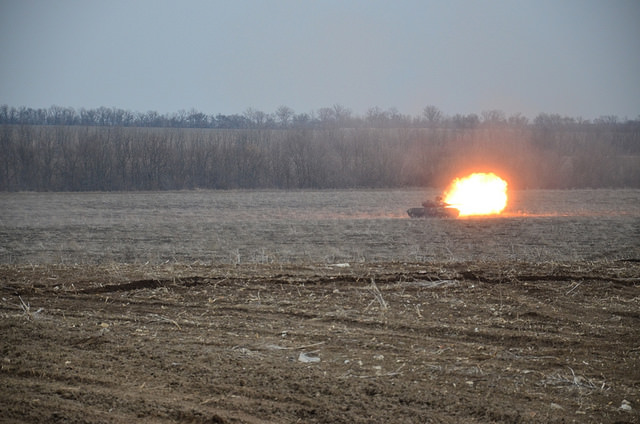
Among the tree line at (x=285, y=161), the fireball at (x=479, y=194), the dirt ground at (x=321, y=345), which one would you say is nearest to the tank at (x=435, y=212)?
the fireball at (x=479, y=194)

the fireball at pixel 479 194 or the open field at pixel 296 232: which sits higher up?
the fireball at pixel 479 194

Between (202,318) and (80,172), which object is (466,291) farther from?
(80,172)

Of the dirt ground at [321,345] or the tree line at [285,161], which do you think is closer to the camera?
the dirt ground at [321,345]

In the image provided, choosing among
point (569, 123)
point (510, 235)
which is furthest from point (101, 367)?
point (569, 123)

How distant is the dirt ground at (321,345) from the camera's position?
14.7 ft

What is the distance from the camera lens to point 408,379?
197 inches

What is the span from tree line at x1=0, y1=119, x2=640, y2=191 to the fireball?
19.4 metres

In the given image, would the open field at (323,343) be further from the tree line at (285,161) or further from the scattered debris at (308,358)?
the tree line at (285,161)

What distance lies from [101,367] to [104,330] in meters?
1.03

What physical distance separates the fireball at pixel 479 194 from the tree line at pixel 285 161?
19.4m

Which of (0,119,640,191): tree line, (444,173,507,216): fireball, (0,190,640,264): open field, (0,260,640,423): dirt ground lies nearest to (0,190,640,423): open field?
(0,260,640,423): dirt ground

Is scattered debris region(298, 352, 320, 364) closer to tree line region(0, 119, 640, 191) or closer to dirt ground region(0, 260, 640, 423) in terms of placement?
dirt ground region(0, 260, 640, 423)

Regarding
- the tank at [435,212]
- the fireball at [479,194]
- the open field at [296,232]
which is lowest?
the open field at [296,232]

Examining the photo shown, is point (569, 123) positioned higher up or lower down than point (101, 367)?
higher up
